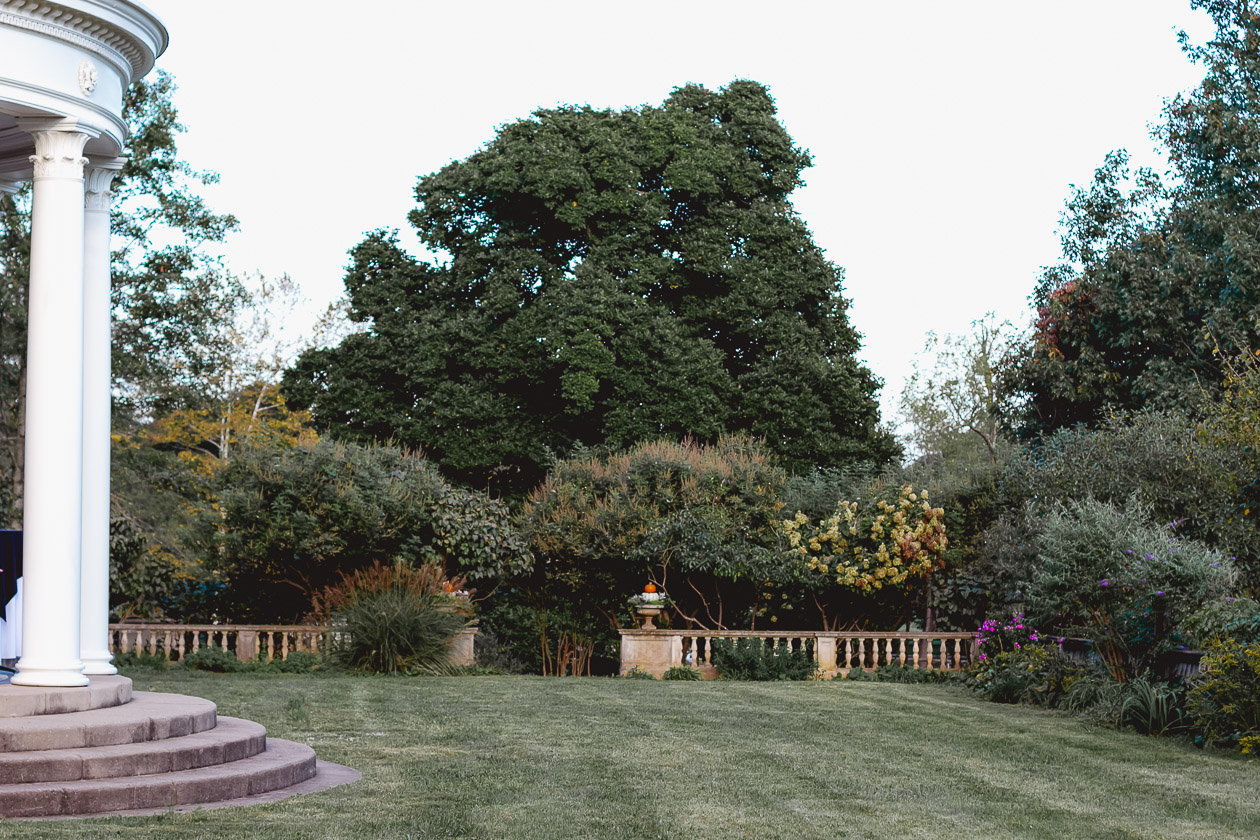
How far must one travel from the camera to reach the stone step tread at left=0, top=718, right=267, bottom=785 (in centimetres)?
698

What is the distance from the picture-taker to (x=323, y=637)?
683 inches

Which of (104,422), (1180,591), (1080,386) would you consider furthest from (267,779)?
(1080,386)

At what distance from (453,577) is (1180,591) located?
10.8 meters

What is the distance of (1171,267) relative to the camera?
77.6 ft

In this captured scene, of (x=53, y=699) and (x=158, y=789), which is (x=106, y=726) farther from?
(x=158, y=789)

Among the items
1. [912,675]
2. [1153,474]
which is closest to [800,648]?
[912,675]

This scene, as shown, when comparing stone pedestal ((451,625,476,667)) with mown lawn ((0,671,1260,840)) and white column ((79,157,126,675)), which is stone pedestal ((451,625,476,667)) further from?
white column ((79,157,126,675))

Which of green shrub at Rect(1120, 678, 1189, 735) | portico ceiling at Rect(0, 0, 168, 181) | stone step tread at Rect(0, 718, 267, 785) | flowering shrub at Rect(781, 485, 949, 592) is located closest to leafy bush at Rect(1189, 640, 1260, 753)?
green shrub at Rect(1120, 678, 1189, 735)

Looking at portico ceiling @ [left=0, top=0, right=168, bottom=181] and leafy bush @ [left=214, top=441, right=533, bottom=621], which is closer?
portico ceiling @ [left=0, top=0, right=168, bottom=181]

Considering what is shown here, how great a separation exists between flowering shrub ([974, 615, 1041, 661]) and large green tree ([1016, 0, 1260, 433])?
270 inches

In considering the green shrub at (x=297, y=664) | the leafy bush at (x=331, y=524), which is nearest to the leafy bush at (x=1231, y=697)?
the green shrub at (x=297, y=664)

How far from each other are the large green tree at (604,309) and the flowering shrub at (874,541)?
6.19 m

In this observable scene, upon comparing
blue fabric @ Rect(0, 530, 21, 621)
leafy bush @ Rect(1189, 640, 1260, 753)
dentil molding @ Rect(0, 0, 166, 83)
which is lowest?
leafy bush @ Rect(1189, 640, 1260, 753)

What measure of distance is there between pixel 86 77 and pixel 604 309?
17111 mm
